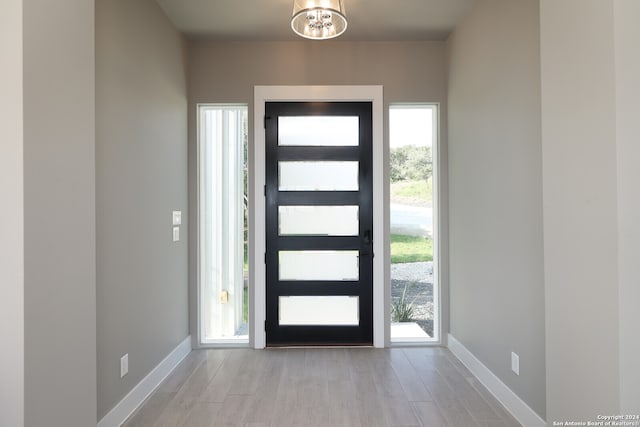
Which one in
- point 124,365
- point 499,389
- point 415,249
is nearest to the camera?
point 124,365

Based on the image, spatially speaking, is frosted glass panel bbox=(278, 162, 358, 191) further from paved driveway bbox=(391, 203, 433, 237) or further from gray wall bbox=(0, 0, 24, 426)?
gray wall bbox=(0, 0, 24, 426)

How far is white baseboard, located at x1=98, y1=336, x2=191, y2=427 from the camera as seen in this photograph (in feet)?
6.39

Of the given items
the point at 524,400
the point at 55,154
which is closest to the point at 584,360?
the point at 524,400

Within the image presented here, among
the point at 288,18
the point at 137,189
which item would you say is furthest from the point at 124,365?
the point at 288,18

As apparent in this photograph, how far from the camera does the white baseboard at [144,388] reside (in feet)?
6.39

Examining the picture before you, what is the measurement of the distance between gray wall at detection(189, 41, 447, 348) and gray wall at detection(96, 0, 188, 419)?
6.0 inches

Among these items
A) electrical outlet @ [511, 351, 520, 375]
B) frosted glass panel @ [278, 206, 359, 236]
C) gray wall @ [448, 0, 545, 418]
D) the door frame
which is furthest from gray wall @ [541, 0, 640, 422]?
frosted glass panel @ [278, 206, 359, 236]

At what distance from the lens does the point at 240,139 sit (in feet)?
11.8

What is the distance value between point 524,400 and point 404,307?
1340 millimetres

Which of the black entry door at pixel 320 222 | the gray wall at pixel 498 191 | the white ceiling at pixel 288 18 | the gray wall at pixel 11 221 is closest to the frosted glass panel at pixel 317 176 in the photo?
the black entry door at pixel 320 222

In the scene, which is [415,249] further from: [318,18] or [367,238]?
[318,18]

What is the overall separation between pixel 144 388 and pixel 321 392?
1.19 metres

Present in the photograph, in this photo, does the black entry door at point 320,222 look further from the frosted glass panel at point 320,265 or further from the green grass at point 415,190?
the green grass at point 415,190

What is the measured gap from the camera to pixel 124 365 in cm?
207
